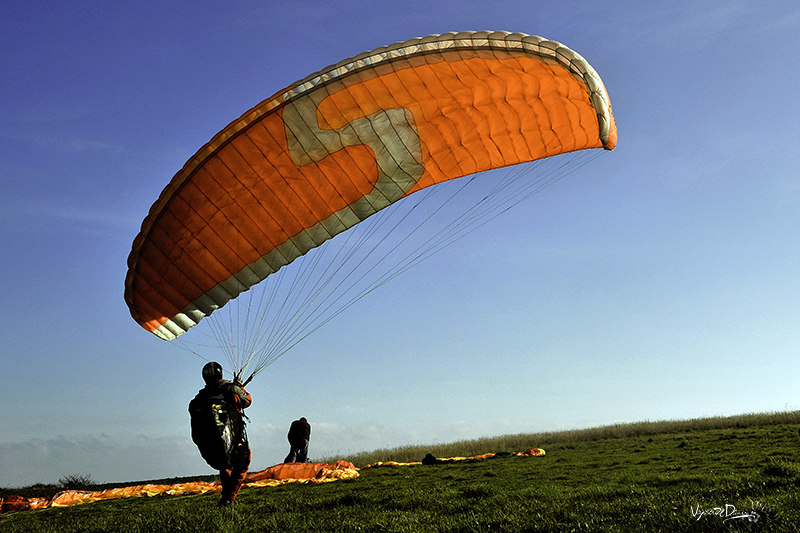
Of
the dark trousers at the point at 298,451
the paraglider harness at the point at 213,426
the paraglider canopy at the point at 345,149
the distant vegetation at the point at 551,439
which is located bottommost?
the distant vegetation at the point at 551,439

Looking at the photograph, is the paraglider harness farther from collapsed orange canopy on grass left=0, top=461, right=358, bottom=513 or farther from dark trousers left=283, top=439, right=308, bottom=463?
dark trousers left=283, top=439, right=308, bottom=463

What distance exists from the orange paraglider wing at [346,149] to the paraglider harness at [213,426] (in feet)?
9.54

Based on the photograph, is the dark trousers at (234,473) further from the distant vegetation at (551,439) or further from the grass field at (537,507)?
the distant vegetation at (551,439)

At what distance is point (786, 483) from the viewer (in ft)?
20.7

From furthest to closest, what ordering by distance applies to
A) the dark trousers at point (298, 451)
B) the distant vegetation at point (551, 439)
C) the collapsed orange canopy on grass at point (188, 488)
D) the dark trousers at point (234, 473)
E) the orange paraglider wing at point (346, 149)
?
the distant vegetation at point (551, 439) → the dark trousers at point (298, 451) → the collapsed orange canopy on grass at point (188, 488) → the orange paraglider wing at point (346, 149) → the dark trousers at point (234, 473)

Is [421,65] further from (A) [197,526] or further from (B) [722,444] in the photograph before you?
(B) [722,444]

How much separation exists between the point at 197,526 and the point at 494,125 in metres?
7.67

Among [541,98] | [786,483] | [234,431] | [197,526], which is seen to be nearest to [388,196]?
[541,98]

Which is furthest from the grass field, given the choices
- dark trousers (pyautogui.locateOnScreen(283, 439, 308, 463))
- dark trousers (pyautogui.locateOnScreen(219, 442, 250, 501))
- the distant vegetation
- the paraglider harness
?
the distant vegetation

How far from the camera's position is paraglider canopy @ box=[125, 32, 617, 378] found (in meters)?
9.06

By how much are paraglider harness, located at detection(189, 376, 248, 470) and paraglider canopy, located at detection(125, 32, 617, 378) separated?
292 cm

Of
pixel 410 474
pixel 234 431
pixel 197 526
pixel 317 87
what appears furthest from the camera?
pixel 410 474

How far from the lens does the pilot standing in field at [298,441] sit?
604 inches

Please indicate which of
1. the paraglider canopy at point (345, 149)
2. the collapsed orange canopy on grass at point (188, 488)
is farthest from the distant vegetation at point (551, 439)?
the paraglider canopy at point (345, 149)
